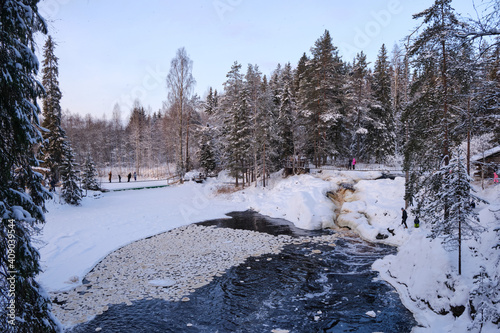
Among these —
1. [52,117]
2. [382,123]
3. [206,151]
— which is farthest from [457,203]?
[206,151]

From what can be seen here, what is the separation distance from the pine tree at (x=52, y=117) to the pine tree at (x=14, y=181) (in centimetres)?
2138

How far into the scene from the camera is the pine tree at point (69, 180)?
23.2 meters

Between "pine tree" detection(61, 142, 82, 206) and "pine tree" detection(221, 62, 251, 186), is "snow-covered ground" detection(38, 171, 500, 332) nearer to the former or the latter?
"pine tree" detection(61, 142, 82, 206)

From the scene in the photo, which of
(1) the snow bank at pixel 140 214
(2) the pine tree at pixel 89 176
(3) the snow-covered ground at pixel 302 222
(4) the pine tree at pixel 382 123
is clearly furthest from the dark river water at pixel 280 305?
(4) the pine tree at pixel 382 123

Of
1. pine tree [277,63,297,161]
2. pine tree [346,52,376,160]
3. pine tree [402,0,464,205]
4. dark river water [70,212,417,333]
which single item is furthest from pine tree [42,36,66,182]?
pine tree [346,52,376,160]

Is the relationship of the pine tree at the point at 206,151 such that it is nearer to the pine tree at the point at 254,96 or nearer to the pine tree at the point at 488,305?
A: the pine tree at the point at 254,96

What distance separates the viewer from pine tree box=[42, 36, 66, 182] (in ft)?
80.1

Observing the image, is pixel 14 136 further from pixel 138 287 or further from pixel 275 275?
pixel 275 275

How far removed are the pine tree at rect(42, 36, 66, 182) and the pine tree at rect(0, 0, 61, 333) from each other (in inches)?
842

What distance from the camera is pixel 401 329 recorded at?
341 inches

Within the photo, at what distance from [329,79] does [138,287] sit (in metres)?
29.4

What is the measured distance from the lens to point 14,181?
18.7 feet

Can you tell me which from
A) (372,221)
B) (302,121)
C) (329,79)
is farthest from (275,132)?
(372,221)

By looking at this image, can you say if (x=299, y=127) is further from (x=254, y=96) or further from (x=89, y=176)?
(x=89, y=176)
